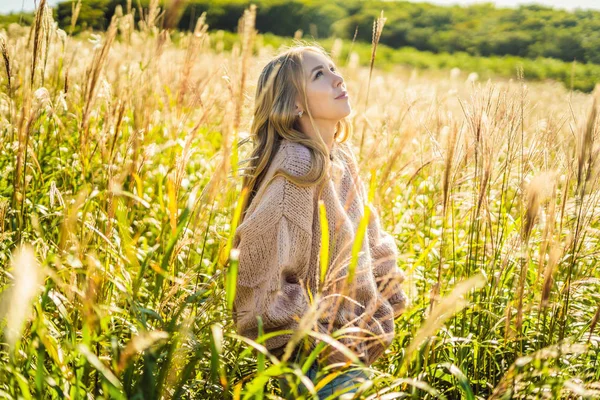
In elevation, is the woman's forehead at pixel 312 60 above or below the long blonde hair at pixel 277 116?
above

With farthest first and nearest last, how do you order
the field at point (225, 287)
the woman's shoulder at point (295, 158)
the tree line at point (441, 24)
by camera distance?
the tree line at point (441, 24) < the woman's shoulder at point (295, 158) < the field at point (225, 287)

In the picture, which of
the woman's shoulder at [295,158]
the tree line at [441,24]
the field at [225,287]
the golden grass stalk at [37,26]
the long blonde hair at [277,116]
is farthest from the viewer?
the tree line at [441,24]

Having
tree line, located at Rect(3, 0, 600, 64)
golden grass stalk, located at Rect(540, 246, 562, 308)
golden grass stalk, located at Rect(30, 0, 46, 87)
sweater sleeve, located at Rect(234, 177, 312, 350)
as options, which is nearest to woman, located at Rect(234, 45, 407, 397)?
sweater sleeve, located at Rect(234, 177, 312, 350)

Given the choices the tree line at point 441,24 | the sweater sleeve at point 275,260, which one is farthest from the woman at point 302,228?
the tree line at point 441,24

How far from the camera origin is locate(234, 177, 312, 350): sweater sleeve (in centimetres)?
166

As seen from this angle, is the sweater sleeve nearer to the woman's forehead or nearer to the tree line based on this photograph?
the woman's forehead

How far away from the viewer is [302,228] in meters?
1.73

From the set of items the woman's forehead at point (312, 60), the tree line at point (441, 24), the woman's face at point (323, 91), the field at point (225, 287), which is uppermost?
the tree line at point (441, 24)

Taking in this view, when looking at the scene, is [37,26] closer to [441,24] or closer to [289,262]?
[289,262]

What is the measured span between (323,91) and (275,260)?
64cm

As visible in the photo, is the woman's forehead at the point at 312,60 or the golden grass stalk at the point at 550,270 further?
the woman's forehead at the point at 312,60

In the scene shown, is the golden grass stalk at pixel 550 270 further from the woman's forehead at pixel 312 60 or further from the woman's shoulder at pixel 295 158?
the woman's forehead at pixel 312 60

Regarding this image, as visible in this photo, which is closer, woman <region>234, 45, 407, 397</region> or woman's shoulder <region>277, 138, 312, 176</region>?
woman <region>234, 45, 407, 397</region>

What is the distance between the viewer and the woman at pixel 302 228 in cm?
167
